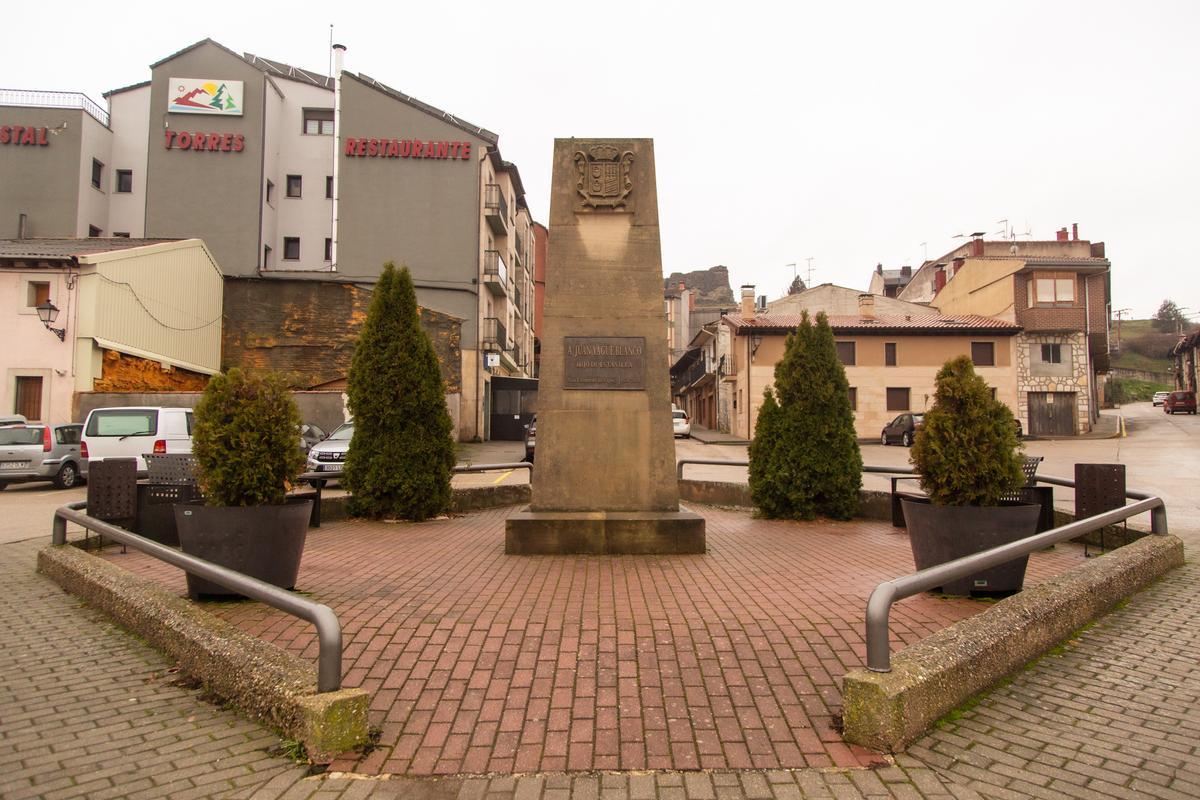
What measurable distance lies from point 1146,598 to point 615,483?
14.2 feet

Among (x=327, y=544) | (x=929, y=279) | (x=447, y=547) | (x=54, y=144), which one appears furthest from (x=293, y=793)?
(x=929, y=279)

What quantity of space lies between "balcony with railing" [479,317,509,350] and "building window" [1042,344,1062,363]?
28.0 metres

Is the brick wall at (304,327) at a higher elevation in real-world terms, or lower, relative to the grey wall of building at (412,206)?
lower

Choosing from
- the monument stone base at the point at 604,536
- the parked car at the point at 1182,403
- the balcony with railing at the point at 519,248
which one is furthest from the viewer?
the parked car at the point at 1182,403

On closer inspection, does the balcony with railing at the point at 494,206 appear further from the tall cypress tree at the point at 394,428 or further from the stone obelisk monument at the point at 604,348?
the stone obelisk monument at the point at 604,348

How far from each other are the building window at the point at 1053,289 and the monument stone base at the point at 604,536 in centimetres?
4031

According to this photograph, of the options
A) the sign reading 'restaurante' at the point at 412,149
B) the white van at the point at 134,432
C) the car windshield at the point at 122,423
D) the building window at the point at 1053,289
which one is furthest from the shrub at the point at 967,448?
the building window at the point at 1053,289

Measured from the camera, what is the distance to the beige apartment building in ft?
111

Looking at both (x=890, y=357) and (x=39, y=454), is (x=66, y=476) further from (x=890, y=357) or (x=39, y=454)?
(x=890, y=357)

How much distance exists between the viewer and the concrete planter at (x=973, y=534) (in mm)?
4941

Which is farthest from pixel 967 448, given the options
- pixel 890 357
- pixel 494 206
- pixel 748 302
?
pixel 748 302

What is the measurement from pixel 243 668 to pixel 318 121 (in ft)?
128

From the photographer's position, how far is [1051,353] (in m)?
40.0

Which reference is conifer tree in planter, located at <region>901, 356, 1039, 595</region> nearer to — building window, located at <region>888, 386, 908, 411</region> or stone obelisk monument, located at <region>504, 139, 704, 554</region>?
stone obelisk monument, located at <region>504, 139, 704, 554</region>
